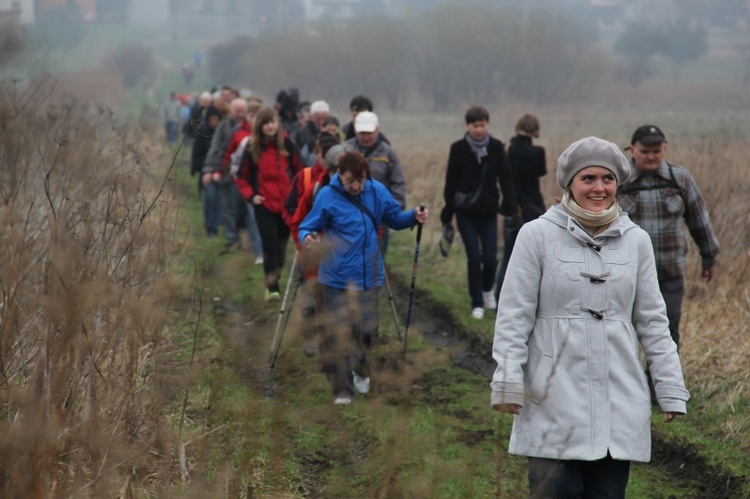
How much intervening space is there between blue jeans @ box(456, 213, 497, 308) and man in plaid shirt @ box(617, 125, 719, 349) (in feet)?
10.6

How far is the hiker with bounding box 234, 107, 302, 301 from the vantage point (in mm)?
11109

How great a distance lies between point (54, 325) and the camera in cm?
356

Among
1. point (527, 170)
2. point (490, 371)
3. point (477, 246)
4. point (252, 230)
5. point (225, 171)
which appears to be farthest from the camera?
point (225, 171)

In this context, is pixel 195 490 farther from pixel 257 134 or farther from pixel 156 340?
pixel 257 134

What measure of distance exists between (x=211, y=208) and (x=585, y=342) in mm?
11782

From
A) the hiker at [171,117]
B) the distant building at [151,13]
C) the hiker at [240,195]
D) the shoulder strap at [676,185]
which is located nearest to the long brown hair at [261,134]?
the hiker at [240,195]

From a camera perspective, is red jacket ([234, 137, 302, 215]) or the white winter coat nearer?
the white winter coat

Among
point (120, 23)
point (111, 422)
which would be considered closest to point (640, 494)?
point (111, 422)

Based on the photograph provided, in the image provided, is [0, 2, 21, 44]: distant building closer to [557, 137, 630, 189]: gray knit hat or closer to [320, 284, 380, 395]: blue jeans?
[320, 284, 380, 395]: blue jeans

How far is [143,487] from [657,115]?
146 ft

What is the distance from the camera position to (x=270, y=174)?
11195 millimetres

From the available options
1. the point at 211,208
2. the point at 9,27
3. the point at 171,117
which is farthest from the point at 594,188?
the point at 171,117

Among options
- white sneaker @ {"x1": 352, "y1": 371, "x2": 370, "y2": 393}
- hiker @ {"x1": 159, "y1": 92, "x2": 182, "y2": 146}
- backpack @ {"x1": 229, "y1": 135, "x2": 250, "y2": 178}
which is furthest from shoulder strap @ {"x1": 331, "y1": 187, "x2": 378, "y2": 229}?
hiker @ {"x1": 159, "y1": 92, "x2": 182, "y2": 146}

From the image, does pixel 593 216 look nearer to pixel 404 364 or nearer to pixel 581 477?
pixel 581 477
